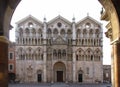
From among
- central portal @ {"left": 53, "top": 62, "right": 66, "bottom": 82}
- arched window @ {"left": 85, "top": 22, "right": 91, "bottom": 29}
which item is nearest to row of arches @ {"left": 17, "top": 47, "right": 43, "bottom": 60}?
central portal @ {"left": 53, "top": 62, "right": 66, "bottom": 82}

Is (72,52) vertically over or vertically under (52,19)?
under

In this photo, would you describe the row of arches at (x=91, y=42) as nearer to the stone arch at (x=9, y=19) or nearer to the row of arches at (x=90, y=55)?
the row of arches at (x=90, y=55)

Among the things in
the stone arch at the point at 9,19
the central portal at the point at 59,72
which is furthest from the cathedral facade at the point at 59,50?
the stone arch at the point at 9,19

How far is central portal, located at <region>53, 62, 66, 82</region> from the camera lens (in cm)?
5562

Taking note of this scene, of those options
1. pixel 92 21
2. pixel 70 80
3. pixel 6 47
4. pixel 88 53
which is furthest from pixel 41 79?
pixel 6 47

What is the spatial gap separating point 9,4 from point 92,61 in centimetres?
4807

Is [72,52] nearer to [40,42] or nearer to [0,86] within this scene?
[40,42]

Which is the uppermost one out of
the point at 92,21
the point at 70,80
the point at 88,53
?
the point at 92,21

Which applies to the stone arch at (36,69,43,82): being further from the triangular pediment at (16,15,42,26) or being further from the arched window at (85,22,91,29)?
the arched window at (85,22,91,29)

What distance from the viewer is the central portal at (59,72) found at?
55.6 m

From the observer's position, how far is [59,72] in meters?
56.0

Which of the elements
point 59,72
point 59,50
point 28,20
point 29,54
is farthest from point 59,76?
point 28,20

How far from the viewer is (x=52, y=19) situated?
56969mm

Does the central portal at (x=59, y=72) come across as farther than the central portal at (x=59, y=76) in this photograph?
No
